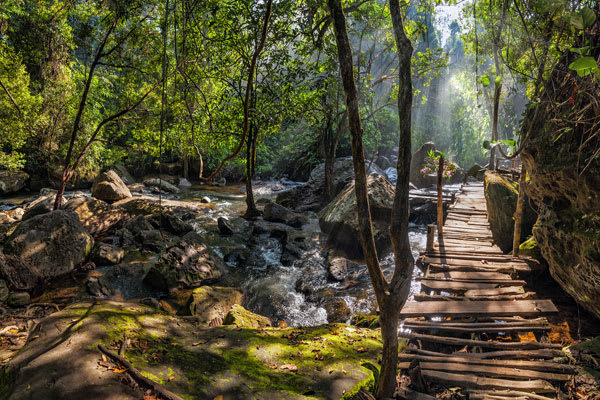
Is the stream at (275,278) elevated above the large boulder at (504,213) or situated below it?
below

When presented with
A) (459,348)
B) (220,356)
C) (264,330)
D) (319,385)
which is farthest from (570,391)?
(220,356)

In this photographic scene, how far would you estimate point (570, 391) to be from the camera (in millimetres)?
3424

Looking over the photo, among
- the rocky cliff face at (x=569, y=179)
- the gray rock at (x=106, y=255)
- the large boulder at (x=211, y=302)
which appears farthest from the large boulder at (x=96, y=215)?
the rocky cliff face at (x=569, y=179)

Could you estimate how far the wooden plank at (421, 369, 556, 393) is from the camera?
3.32m

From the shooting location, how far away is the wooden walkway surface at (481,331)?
138 inches

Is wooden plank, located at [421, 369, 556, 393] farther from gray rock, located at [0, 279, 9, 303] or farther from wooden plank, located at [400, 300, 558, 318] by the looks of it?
gray rock, located at [0, 279, 9, 303]

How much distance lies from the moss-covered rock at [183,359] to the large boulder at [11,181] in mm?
17260

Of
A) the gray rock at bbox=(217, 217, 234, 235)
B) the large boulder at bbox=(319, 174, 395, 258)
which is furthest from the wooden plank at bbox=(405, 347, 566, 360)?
the gray rock at bbox=(217, 217, 234, 235)

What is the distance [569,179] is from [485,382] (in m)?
3.66

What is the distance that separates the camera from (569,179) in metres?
5.08

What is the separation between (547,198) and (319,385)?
5892 mm

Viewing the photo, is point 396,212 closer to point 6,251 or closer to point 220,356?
point 220,356

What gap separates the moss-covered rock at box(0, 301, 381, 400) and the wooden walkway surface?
0.83 meters

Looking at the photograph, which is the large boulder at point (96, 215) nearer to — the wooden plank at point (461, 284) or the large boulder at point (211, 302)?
the large boulder at point (211, 302)
